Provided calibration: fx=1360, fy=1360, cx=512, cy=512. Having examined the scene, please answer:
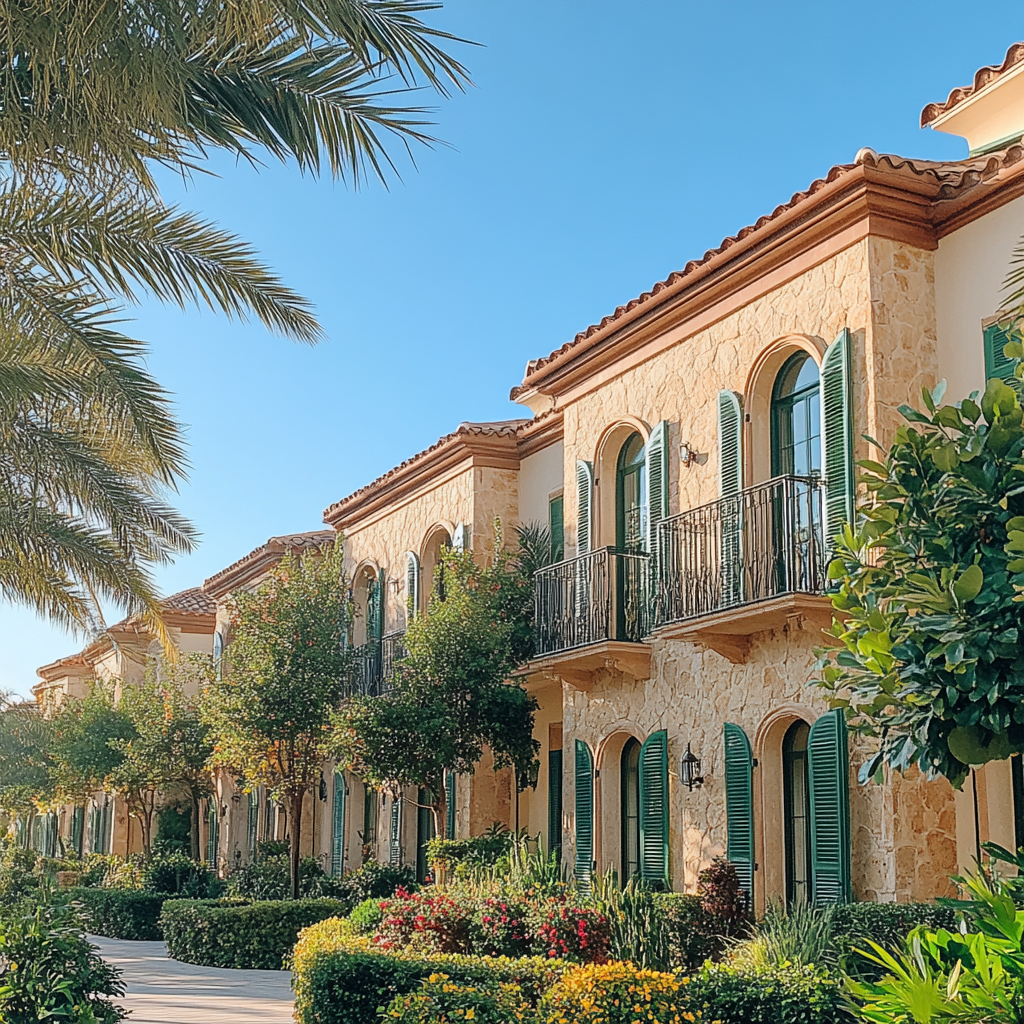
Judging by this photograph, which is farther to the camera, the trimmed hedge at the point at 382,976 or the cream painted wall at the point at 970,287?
the cream painted wall at the point at 970,287

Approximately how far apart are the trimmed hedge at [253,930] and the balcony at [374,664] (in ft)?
11.8

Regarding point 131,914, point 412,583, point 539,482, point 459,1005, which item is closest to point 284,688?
point 412,583

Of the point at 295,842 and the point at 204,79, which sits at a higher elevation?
the point at 204,79

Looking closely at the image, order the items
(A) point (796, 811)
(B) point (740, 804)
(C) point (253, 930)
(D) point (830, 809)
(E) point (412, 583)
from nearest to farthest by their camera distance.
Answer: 1. (D) point (830, 809)
2. (A) point (796, 811)
3. (B) point (740, 804)
4. (C) point (253, 930)
5. (E) point (412, 583)

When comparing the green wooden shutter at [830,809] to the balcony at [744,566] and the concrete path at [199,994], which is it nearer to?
the balcony at [744,566]

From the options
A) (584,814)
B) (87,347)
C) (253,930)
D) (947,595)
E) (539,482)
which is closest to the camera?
(947,595)

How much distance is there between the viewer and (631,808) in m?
16.0

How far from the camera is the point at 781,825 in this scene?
43.2 feet

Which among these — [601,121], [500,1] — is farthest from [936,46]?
[500,1]

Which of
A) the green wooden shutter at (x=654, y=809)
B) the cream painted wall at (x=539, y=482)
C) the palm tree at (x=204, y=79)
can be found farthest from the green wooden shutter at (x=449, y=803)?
the palm tree at (x=204, y=79)

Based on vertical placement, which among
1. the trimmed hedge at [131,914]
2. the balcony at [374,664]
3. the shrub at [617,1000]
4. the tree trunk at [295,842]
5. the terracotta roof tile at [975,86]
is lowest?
the trimmed hedge at [131,914]

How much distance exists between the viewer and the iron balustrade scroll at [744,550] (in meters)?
12.7

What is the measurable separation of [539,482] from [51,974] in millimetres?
11710

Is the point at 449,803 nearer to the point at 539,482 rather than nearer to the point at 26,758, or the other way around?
the point at 539,482
